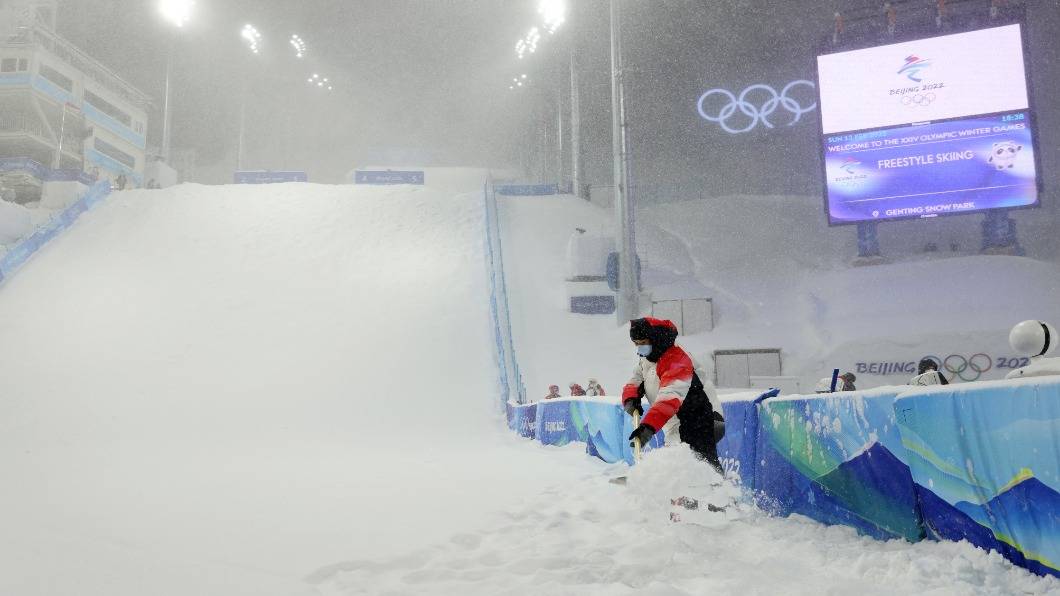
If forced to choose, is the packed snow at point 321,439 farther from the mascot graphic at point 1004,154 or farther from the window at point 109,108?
the window at point 109,108

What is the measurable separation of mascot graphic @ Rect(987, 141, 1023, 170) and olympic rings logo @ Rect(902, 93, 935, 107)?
2096 mm

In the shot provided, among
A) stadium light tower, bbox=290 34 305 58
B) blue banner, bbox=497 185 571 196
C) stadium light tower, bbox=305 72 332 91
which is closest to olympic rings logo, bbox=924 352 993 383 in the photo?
blue banner, bbox=497 185 571 196

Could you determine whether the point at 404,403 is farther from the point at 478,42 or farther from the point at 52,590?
the point at 478,42

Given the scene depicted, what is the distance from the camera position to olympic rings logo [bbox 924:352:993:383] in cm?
1672

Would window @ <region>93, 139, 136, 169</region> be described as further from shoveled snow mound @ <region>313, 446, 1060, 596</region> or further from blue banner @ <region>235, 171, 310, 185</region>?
shoveled snow mound @ <region>313, 446, 1060, 596</region>

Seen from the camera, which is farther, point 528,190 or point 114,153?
point 114,153

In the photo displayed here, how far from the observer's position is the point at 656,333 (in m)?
4.96

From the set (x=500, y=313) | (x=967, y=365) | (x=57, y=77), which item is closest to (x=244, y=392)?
(x=500, y=313)

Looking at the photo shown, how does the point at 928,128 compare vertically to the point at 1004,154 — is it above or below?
above

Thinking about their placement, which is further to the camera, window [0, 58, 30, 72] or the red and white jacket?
window [0, 58, 30, 72]

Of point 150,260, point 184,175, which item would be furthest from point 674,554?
point 184,175

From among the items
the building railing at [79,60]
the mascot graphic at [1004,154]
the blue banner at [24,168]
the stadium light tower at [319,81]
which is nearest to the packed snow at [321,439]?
the blue banner at [24,168]

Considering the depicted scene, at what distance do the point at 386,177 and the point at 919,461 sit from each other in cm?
4210

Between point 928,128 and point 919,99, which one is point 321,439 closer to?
point 928,128
